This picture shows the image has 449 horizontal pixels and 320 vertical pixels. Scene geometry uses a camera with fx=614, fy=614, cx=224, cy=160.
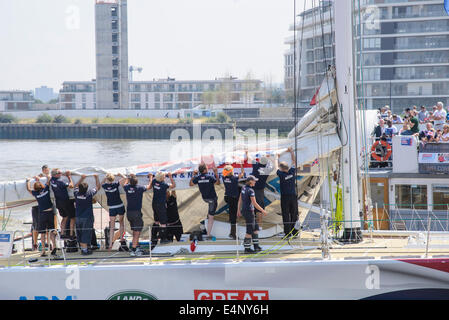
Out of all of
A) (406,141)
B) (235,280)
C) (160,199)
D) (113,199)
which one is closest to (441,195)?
(406,141)

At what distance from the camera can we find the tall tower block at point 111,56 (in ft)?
297

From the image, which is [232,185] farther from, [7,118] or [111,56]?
[111,56]

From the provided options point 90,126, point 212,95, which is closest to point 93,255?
point 90,126

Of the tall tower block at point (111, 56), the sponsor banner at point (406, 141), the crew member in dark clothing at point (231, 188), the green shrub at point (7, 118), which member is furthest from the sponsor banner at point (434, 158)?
the tall tower block at point (111, 56)

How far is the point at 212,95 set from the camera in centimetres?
9175

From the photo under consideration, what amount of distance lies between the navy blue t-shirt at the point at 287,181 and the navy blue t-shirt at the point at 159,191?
5.26ft

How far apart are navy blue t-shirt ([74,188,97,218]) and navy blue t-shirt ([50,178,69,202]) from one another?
265 mm

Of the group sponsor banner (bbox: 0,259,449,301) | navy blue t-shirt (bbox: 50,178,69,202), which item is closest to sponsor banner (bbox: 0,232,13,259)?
sponsor banner (bbox: 0,259,449,301)

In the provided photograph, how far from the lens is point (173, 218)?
8930 millimetres

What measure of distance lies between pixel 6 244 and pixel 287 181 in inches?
154

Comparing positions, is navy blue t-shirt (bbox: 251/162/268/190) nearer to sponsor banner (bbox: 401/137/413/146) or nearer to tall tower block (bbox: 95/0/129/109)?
sponsor banner (bbox: 401/137/413/146)

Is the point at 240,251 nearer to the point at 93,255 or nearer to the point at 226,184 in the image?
the point at 226,184
